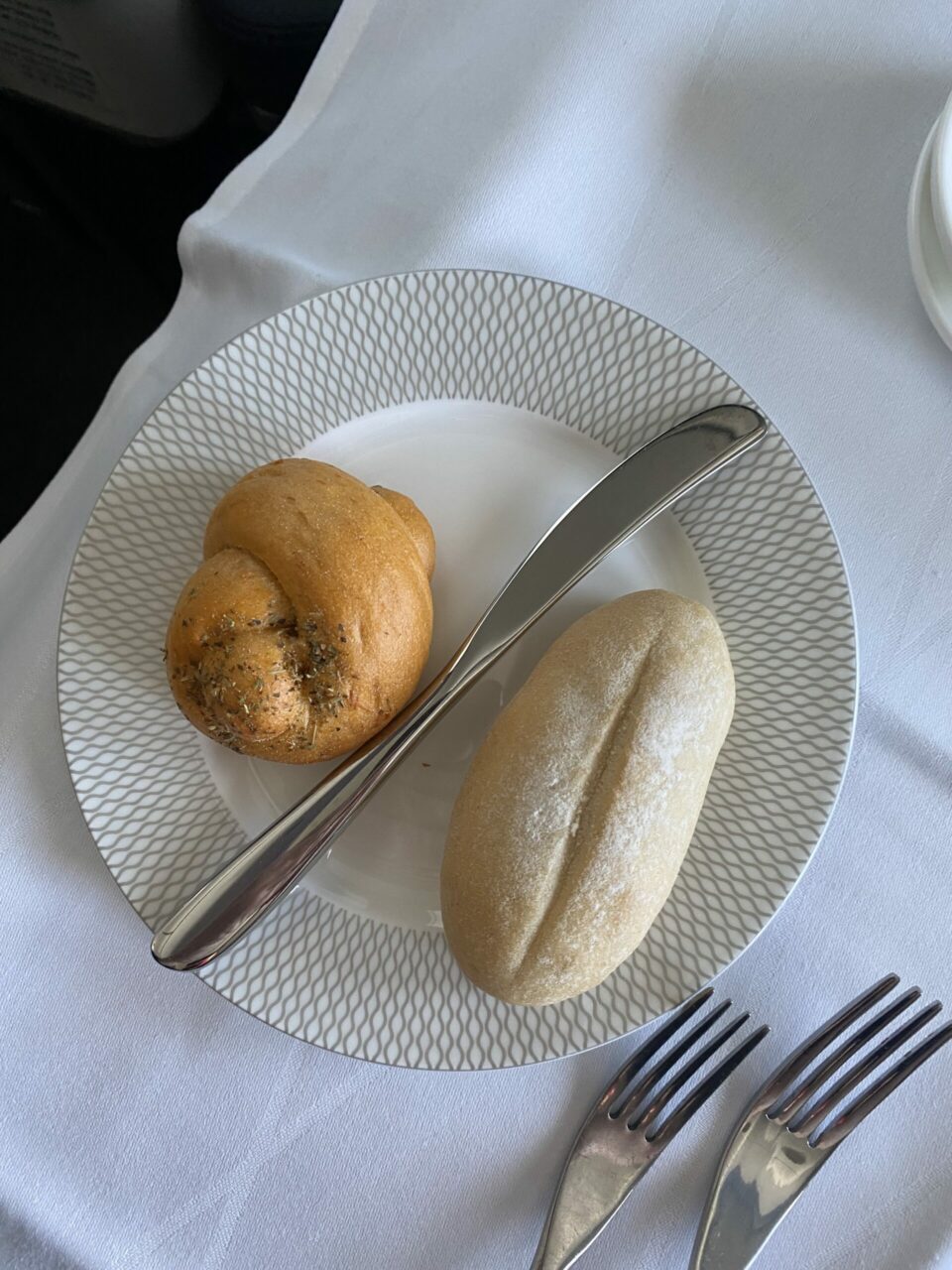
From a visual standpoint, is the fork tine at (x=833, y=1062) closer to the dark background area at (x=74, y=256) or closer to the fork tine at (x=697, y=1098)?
the fork tine at (x=697, y=1098)

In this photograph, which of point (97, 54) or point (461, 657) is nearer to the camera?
point (461, 657)

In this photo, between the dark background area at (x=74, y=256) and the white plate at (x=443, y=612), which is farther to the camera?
the dark background area at (x=74, y=256)

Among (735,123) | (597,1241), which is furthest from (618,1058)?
(735,123)

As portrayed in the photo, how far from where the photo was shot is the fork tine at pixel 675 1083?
0.61m

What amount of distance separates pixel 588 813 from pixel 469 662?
5.6 inches

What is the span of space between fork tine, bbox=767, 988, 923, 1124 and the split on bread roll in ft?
0.54

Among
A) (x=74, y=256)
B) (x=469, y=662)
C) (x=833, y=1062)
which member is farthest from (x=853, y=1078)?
(x=74, y=256)

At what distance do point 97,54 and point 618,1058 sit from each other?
1.23m

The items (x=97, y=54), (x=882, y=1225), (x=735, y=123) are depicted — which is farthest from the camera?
(x=97, y=54)

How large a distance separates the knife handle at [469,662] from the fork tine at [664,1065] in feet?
0.91

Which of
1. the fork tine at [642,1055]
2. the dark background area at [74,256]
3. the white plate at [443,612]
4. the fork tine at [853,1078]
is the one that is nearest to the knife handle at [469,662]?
the white plate at [443,612]

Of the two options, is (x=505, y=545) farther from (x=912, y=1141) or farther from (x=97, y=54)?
(x=97, y=54)

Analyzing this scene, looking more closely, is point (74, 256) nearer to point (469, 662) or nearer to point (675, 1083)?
point (469, 662)

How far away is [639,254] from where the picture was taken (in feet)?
2.38
